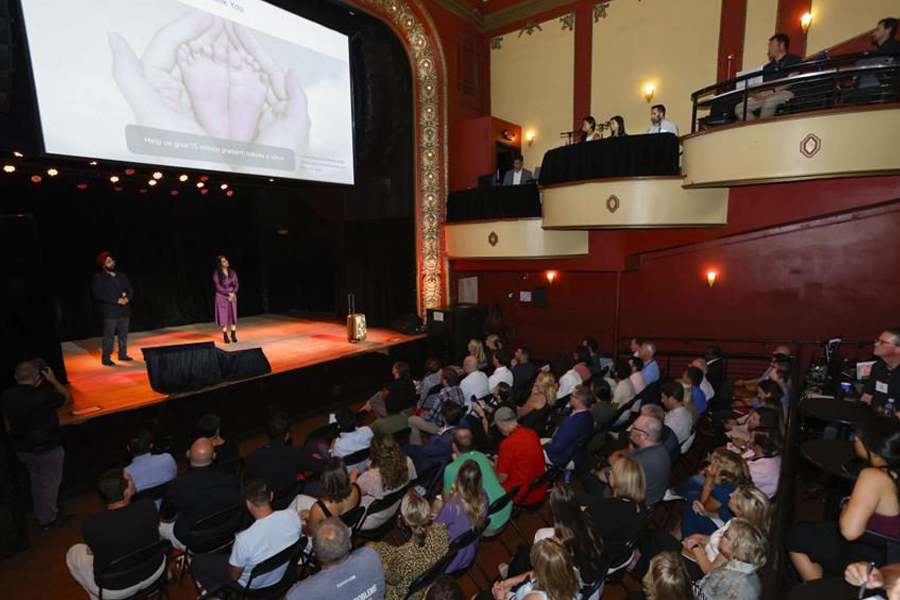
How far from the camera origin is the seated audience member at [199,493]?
316 cm

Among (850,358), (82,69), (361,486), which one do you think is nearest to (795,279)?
(850,358)

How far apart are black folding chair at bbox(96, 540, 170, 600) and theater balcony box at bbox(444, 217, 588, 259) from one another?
22.4 feet

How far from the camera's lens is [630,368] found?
551cm

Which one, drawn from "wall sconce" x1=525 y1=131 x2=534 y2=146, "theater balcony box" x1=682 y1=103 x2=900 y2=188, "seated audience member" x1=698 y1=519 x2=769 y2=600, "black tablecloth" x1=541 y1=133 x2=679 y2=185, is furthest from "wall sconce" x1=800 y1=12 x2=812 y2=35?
"seated audience member" x1=698 y1=519 x2=769 y2=600

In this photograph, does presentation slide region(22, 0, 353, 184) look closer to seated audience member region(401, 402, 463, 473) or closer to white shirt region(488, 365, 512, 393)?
white shirt region(488, 365, 512, 393)

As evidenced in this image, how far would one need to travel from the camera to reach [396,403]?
17.0 ft

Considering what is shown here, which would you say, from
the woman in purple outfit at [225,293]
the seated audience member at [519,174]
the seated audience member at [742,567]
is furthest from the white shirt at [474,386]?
the woman in purple outfit at [225,293]

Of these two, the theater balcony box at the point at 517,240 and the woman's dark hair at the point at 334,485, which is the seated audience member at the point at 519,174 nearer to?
the theater balcony box at the point at 517,240

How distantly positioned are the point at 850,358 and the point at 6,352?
10909 mm

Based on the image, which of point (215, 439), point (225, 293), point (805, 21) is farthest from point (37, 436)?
point (805, 21)

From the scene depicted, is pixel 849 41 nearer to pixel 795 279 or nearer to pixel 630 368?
pixel 795 279

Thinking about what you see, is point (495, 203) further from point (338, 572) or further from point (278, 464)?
point (338, 572)

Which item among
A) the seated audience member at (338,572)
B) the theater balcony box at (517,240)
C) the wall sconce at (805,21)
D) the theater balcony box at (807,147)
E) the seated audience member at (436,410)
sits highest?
the wall sconce at (805,21)

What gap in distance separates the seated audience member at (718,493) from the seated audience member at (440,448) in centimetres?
182
